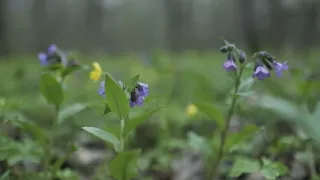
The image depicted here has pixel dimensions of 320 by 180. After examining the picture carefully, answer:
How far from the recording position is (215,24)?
91.2ft

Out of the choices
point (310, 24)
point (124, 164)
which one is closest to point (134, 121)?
point (124, 164)

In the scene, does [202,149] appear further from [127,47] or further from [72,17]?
[127,47]

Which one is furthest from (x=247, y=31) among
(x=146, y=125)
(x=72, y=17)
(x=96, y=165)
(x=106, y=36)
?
(x=106, y=36)

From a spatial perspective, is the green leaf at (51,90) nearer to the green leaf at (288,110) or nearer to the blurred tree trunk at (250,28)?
the green leaf at (288,110)

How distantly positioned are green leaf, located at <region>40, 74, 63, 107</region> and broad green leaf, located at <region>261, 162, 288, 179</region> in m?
0.88

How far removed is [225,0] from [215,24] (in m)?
1.90

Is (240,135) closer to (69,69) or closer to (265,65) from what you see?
(265,65)

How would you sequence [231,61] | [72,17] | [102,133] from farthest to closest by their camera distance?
1. [72,17]
2. [231,61]
3. [102,133]

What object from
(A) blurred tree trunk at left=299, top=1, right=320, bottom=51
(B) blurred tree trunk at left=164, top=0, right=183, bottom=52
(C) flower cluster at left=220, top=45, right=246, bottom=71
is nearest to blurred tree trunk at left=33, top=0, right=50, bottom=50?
(B) blurred tree trunk at left=164, top=0, right=183, bottom=52

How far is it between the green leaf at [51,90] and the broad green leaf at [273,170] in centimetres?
88

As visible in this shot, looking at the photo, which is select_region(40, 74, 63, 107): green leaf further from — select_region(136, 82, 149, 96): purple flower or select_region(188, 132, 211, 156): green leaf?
select_region(188, 132, 211, 156): green leaf

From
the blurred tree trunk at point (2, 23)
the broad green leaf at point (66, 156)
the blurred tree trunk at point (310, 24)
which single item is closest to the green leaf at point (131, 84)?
the broad green leaf at point (66, 156)

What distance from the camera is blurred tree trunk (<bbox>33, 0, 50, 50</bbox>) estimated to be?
16.5 meters

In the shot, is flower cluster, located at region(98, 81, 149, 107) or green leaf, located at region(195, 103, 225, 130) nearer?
flower cluster, located at region(98, 81, 149, 107)
